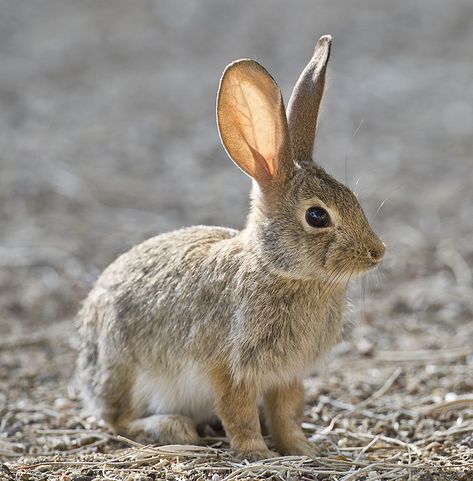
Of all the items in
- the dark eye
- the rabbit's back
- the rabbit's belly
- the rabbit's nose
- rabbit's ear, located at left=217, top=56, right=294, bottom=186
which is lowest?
the rabbit's belly

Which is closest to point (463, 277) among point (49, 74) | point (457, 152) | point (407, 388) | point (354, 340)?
point (354, 340)

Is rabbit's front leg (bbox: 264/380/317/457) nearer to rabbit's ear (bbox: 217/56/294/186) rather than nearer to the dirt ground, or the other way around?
the dirt ground

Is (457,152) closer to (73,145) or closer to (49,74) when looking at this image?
(73,145)

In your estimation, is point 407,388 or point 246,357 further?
point 407,388

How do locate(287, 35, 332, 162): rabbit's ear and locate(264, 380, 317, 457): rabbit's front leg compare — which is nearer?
locate(287, 35, 332, 162): rabbit's ear

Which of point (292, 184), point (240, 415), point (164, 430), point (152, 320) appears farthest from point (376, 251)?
point (164, 430)

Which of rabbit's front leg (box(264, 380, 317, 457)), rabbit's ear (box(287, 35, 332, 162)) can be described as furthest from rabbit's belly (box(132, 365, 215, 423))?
rabbit's ear (box(287, 35, 332, 162))

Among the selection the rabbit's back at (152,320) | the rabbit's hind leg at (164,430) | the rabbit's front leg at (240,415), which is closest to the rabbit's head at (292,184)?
the rabbit's back at (152,320)

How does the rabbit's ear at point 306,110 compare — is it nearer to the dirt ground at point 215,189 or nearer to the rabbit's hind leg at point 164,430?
the dirt ground at point 215,189

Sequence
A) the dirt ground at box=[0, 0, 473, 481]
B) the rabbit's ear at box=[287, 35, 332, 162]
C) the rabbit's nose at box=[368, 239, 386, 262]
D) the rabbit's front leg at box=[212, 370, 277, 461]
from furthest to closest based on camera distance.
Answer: the dirt ground at box=[0, 0, 473, 481], the rabbit's ear at box=[287, 35, 332, 162], the rabbit's front leg at box=[212, 370, 277, 461], the rabbit's nose at box=[368, 239, 386, 262]
